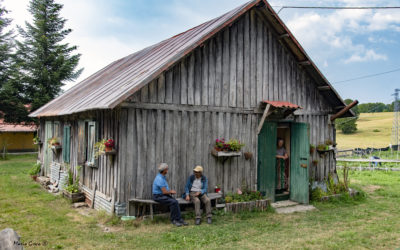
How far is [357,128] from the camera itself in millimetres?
59656

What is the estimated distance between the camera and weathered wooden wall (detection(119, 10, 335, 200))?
7906 millimetres

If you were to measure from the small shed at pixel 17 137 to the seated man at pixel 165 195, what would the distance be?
22860mm

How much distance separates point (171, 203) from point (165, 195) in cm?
24

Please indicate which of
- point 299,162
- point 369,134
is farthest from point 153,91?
point 369,134

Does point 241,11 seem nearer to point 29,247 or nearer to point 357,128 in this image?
point 29,247

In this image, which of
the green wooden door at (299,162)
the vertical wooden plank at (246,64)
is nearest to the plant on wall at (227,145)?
the vertical wooden plank at (246,64)

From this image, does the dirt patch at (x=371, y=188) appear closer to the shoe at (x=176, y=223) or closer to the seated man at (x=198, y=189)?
the seated man at (x=198, y=189)

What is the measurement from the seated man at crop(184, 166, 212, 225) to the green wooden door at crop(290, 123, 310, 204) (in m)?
3.74

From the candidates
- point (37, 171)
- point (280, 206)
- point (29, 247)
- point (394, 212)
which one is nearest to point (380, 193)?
point (394, 212)

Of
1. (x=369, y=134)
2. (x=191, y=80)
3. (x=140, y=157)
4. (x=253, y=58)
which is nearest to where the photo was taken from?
(x=140, y=157)

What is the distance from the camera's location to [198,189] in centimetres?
820

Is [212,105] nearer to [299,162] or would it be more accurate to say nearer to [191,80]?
[191,80]

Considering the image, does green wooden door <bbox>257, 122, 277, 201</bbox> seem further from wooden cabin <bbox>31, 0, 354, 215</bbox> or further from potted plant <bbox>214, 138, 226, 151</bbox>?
potted plant <bbox>214, 138, 226, 151</bbox>

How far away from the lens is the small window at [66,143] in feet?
37.3
